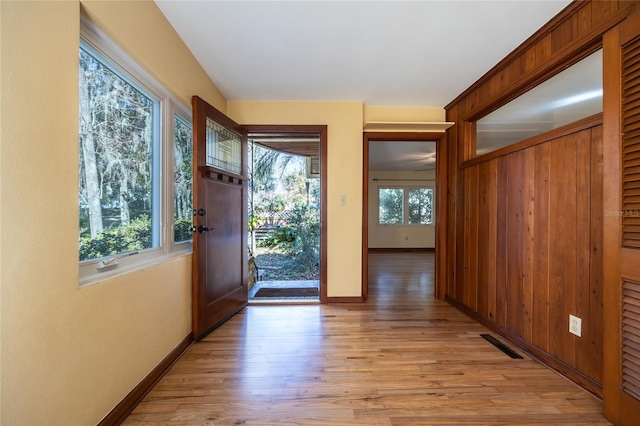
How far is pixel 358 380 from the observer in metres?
1.65

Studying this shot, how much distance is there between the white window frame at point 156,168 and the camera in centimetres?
128

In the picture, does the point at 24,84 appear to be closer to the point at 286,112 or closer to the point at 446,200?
the point at 286,112

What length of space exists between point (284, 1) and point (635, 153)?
1.99 m

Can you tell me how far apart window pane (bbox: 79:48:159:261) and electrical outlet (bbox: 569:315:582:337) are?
2777 millimetres

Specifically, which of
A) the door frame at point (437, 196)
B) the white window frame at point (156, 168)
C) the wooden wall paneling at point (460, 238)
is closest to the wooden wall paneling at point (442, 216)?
the door frame at point (437, 196)

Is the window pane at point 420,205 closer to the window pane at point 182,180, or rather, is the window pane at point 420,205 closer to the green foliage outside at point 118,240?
the window pane at point 182,180

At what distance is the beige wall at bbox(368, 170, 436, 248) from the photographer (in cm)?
732

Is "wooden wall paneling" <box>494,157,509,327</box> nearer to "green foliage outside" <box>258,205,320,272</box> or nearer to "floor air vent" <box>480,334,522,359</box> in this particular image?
"floor air vent" <box>480,334,522,359</box>

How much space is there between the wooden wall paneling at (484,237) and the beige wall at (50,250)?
2772mm

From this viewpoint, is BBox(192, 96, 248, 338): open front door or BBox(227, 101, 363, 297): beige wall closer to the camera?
BBox(192, 96, 248, 338): open front door

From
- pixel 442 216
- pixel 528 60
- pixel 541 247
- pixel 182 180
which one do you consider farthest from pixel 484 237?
pixel 182 180

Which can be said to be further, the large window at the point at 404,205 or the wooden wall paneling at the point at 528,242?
the large window at the point at 404,205

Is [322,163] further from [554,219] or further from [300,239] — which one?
[554,219]

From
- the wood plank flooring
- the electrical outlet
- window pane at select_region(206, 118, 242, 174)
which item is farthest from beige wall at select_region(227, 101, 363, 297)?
the electrical outlet
